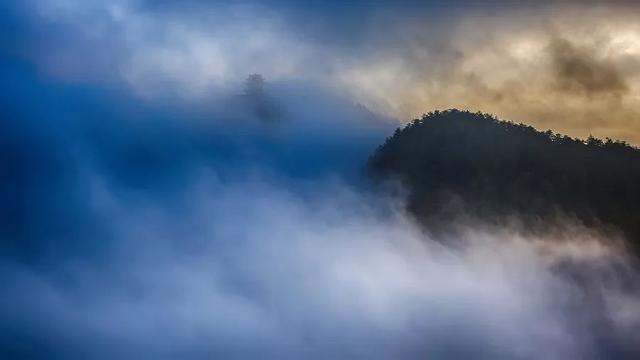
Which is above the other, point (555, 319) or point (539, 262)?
point (539, 262)

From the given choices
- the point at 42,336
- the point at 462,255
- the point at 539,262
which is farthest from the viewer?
the point at 462,255

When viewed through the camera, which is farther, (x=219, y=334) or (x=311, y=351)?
(x=219, y=334)

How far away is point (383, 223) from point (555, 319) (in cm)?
4657

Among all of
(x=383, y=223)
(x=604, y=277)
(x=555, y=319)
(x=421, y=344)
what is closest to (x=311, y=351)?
(x=421, y=344)

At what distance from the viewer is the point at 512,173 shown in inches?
6294

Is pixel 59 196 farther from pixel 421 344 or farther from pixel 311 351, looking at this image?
pixel 421 344

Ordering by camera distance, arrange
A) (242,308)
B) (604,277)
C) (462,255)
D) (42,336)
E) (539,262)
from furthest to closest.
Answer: (242,308) < (462,255) < (539,262) < (604,277) < (42,336)

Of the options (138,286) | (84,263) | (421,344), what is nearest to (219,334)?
(138,286)

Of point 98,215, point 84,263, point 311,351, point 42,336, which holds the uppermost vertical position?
point 98,215

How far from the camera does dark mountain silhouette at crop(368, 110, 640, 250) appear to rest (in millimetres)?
150625

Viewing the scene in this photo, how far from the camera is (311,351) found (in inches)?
6683

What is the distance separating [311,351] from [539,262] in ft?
170

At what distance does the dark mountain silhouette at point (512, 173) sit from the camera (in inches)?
5930

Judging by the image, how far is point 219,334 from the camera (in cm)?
19150
